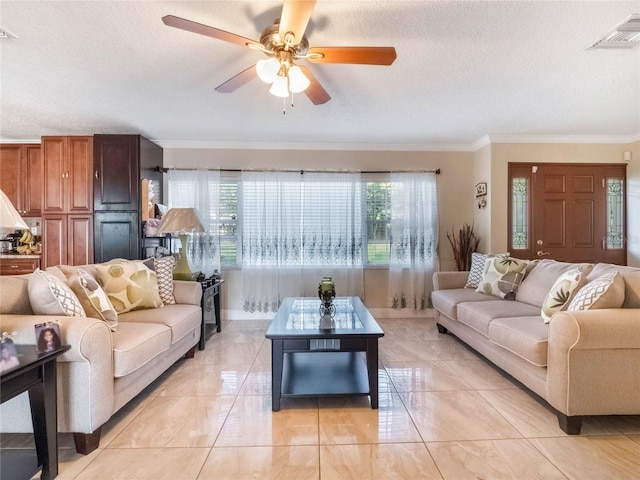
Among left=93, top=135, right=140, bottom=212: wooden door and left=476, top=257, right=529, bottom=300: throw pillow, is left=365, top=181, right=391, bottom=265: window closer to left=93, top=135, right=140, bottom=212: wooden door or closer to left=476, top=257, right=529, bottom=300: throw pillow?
left=476, top=257, right=529, bottom=300: throw pillow

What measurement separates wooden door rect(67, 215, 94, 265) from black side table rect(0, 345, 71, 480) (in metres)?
2.69

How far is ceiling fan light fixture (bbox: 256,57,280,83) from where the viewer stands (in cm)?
171

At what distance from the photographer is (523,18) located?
1.83 meters

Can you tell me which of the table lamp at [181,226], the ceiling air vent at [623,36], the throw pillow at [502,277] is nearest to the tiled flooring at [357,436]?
the throw pillow at [502,277]

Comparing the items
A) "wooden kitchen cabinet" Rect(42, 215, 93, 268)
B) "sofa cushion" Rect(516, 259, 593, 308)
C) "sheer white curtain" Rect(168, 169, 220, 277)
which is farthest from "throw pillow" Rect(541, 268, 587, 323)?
"wooden kitchen cabinet" Rect(42, 215, 93, 268)

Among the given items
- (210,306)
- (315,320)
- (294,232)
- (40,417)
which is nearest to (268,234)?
(294,232)

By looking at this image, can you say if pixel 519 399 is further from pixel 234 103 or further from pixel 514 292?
pixel 234 103

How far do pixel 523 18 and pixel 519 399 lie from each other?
7.94ft

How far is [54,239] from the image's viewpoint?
A: 150 inches

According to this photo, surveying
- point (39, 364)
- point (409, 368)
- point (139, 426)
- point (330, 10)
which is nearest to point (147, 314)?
point (139, 426)

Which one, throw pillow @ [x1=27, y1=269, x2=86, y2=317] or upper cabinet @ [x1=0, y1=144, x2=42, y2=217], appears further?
upper cabinet @ [x1=0, y1=144, x2=42, y2=217]

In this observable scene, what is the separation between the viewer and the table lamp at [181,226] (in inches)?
130

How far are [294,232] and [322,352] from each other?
231cm

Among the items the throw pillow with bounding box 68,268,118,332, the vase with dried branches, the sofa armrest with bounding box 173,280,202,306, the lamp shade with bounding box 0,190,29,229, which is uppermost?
the lamp shade with bounding box 0,190,29,229
